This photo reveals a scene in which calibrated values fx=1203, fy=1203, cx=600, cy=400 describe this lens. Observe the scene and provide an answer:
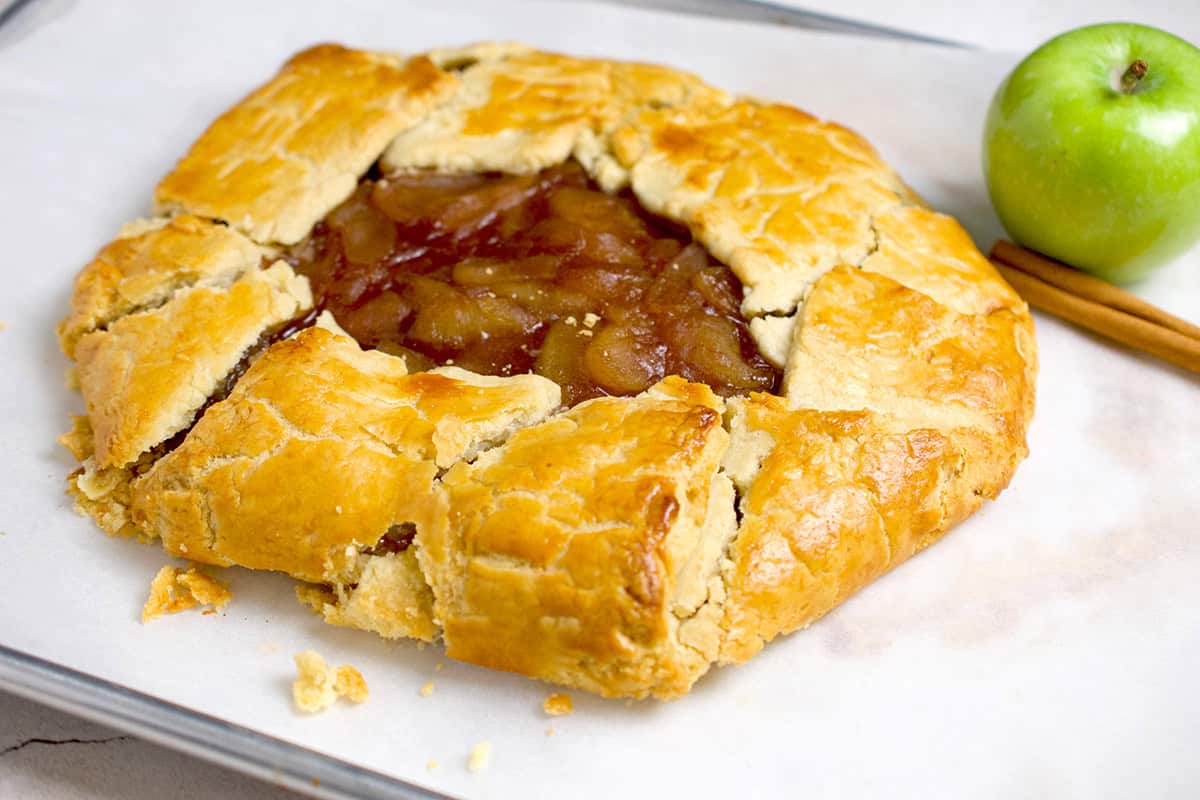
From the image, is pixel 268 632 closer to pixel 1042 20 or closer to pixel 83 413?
pixel 83 413

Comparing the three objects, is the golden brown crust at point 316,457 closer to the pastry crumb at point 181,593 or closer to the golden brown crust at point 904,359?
the pastry crumb at point 181,593

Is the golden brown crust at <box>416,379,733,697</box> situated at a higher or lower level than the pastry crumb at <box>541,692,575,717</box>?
higher

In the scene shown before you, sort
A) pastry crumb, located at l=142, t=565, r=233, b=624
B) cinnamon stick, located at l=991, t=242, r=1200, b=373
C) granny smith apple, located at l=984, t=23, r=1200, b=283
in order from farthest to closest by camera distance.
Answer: cinnamon stick, located at l=991, t=242, r=1200, b=373 < granny smith apple, located at l=984, t=23, r=1200, b=283 < pastry crumb, located at l=142, t=565, r=233, b=624

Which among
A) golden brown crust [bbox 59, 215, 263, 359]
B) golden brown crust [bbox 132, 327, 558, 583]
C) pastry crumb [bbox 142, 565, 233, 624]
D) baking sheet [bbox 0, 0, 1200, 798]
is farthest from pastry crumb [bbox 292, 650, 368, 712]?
golden brown crust [bbox 59, 215, 263, 359]

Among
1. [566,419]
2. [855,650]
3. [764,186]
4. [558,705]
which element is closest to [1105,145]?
[764,186]

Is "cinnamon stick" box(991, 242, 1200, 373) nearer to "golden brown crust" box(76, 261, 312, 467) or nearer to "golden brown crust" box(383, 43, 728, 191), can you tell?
"golden brown crust" box(383, 43, 728, 191)

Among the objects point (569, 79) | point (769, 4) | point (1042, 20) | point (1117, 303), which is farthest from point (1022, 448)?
point (1042, 20)

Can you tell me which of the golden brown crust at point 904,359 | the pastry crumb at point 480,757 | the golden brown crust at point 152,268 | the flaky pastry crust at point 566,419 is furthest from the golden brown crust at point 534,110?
the pastry crumb at point 480,757
